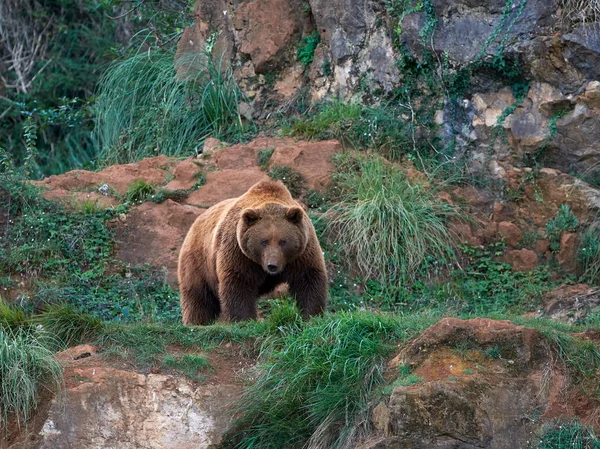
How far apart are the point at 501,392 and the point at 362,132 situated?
563 cm

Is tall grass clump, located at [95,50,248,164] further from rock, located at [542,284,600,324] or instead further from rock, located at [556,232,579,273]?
rock, located at [542,284,600,324]

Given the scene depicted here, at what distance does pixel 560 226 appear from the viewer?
11219 millimetres

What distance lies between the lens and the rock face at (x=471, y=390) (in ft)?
22.4

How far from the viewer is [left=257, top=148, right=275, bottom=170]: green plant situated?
12008mm

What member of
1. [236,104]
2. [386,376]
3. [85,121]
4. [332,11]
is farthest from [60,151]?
[386,376]

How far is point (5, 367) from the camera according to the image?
7.30 m

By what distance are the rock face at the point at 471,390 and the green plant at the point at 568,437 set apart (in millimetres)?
85

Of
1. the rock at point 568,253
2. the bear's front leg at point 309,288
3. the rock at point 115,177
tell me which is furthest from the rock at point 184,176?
the rock at point 568,253

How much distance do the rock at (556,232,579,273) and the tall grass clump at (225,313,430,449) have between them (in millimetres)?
3837

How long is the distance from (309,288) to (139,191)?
358 cm

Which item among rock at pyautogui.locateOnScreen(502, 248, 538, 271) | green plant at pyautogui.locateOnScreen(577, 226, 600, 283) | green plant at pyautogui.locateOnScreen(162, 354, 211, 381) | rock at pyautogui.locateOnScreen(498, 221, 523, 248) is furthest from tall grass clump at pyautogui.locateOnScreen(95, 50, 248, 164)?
green plant at pyautogui.locateOnScreen(162, 354, 211, 381)

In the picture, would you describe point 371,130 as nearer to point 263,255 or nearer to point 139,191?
point 139,191

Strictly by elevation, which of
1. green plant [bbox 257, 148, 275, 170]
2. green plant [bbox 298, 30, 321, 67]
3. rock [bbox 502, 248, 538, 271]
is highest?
green plant [bbox 298, 30, 321, 67]

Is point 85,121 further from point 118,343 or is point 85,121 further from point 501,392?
point 501,392
